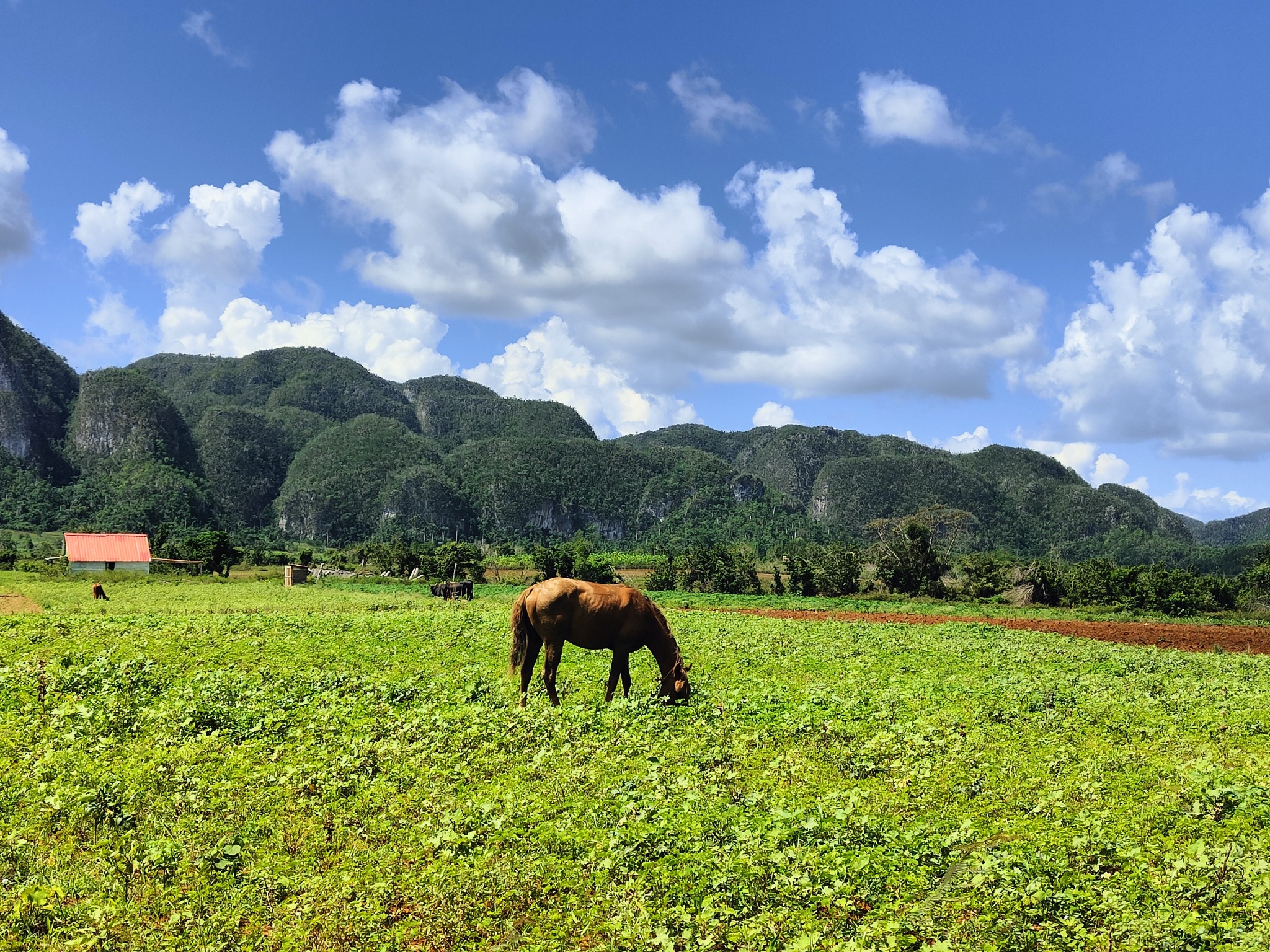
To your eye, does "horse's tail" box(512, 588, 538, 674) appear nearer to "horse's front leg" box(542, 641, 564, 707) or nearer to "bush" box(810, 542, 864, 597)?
"horse's front leg" box(542, 641, 564, 707)

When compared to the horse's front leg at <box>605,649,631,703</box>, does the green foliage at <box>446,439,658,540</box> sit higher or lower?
higher

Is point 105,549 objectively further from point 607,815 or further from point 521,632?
point 607,815

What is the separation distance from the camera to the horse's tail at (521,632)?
1278cm

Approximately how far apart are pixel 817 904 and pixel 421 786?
406cm

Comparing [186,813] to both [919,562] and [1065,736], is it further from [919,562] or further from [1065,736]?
[919,562]

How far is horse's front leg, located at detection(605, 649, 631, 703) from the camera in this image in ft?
40.9

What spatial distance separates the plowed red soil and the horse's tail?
21.3 metres

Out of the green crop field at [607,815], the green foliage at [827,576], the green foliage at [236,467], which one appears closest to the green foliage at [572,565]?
the green foliage at [827,576]

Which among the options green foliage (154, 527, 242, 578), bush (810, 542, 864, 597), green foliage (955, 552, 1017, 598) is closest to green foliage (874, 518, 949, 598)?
green foliage (955, 552, 1017, 598)

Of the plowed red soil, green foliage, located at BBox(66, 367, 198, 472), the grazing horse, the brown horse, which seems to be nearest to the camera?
the brown horse

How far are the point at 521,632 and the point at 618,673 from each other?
179 cm

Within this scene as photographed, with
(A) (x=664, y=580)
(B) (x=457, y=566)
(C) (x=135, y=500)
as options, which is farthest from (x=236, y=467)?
(A) (x=664, y=580)

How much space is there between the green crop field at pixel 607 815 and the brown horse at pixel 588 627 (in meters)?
0.61

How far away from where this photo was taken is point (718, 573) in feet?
208
